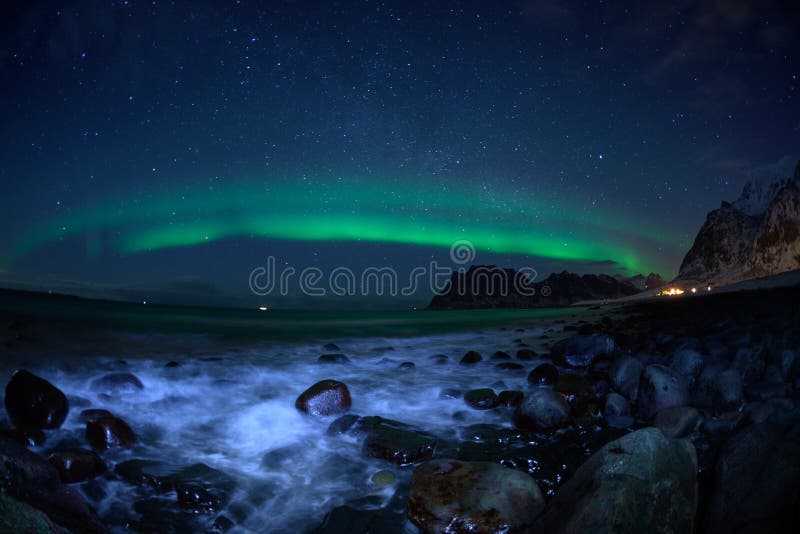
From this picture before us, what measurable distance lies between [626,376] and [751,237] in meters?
91.4

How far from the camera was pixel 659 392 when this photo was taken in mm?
5566

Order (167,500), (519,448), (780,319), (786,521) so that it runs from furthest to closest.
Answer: (780,319)
(519,448)
(167,500)
(786,521)

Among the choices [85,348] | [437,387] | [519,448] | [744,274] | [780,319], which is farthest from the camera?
[744,274]

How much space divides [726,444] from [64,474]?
18.9ft

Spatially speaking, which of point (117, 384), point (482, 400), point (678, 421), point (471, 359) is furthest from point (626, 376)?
point (117, 384)

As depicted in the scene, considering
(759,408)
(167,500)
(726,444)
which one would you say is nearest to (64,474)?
(167,500)

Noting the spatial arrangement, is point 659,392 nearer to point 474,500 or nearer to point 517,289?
point 474,500

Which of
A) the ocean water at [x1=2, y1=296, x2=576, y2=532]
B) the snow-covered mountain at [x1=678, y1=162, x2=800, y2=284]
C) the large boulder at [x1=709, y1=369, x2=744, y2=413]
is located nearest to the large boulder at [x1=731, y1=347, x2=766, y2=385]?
the large boulder at [x1=709, y1=369, x2=744, y2=413]

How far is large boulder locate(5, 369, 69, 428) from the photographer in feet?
15.7

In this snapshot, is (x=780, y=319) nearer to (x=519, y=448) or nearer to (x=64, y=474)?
(x=519, y=448)

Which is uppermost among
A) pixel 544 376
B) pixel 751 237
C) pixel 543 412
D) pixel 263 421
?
pixel 751 237

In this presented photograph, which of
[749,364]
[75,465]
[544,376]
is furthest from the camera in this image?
[544,376]

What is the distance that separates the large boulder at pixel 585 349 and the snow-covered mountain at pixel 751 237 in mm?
52368

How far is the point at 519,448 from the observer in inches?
188
